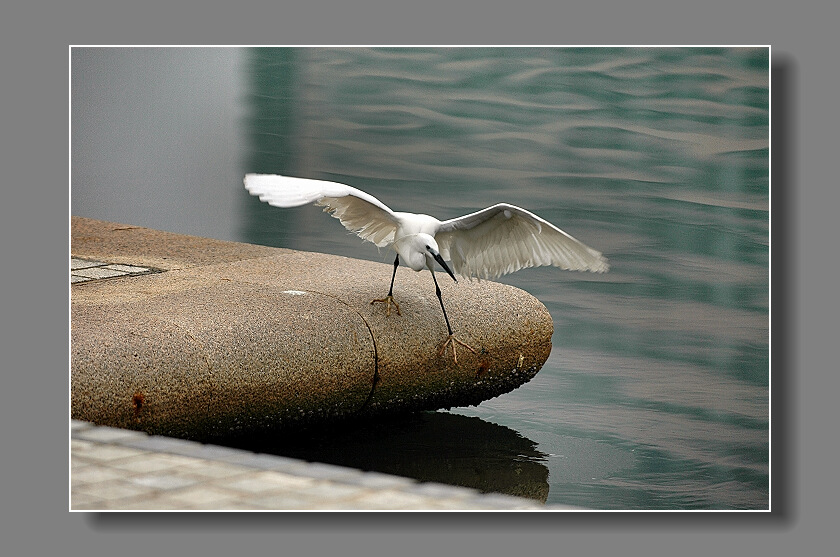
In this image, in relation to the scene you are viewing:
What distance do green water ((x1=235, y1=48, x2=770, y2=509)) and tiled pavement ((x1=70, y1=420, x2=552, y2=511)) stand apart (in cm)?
48

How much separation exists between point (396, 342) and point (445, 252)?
37 centimetres

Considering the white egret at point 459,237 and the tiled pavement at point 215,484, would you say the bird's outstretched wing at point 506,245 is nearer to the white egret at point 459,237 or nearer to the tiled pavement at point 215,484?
the white egret at point 459,237

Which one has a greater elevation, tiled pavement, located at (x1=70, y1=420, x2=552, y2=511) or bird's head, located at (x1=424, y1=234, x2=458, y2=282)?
bird's head, located at (x1=424, y1=234, x2=458, y2=282)

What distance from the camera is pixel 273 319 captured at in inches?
152

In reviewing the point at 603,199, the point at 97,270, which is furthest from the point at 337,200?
the point at 97,270

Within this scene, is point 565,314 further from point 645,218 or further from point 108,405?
point 108,405

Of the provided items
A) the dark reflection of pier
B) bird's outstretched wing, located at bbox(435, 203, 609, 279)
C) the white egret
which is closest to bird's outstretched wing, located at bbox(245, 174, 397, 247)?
the white egret

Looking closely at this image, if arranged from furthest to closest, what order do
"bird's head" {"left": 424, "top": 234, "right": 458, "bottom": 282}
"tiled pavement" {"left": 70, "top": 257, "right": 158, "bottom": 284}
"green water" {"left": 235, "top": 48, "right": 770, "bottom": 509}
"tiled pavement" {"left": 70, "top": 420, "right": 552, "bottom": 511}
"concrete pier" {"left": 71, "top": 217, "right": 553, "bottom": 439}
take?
"tiled pavement" {"left": 70, "top": 257, "right": 158, "bottom": 284} < "bird's head" {"left": 424, "top": 234, "right": 458, "bottom": 282} < "green water" {"left": 235, "top": 48, "right": 770, "bottom": 509} < "concrete pier" {"left": 71, "top": 217, "right": 553, "bottom": 439} < "tiled pavement" {"left": 70, "top": 420, "right": 552, "bottom": 511}

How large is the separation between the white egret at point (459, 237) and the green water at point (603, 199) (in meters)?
0.09

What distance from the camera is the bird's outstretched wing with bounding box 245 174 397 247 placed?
11.5 ft

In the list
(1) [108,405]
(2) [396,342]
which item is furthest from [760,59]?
(1) [108,405]

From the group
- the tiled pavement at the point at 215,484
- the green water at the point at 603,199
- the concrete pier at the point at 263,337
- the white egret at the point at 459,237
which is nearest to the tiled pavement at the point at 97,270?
the concrete pier at the point at 263,337

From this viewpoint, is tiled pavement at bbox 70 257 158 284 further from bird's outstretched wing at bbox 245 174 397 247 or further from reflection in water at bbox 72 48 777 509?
bird's outstretched wing at bbox 245 174 397 247

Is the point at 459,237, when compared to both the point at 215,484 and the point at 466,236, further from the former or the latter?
the point at 215,484
